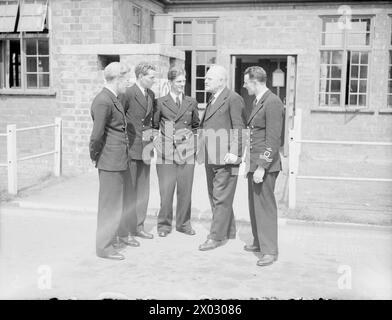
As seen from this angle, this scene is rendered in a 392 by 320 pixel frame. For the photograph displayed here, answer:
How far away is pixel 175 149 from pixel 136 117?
23.9 inches

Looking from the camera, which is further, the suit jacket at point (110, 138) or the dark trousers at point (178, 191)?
the dark trousers at point (178, 191)

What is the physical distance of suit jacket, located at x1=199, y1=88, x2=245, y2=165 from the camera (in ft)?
19.5

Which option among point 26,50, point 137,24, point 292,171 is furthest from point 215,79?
point 26,50

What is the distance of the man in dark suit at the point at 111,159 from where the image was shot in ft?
18.1

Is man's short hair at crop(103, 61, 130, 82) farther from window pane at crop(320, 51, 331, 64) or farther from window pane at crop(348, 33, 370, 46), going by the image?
window pane at crop(348, 33, 370, 46)

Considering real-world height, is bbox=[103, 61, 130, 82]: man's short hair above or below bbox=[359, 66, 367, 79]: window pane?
below

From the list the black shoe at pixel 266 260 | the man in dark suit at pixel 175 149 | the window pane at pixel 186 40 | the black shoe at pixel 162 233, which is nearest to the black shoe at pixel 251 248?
the black shoe at pixel 266 260

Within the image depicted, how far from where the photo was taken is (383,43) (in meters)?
14.3

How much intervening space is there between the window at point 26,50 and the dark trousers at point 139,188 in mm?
8048

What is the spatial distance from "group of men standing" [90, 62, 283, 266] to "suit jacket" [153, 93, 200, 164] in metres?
0.01

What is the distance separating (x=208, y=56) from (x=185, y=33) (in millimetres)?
922

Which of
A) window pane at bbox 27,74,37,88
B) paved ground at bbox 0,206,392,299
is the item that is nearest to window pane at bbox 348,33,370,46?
window pane at bbox 27,74,37,88

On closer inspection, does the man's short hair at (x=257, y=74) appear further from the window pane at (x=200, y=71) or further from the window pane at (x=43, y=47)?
the window pane at (x=200, y=71)

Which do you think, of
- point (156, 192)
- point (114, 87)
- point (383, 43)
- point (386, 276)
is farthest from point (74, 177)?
point (383, 43)
